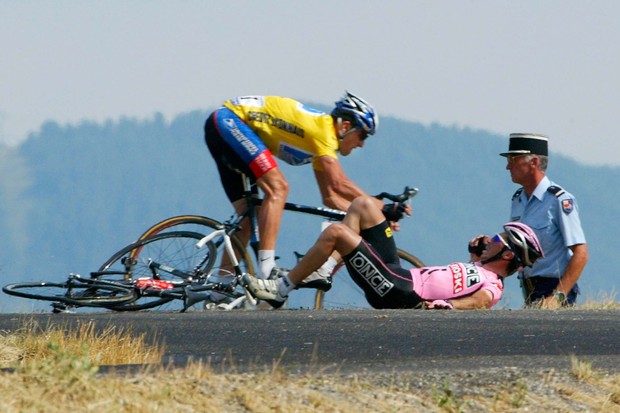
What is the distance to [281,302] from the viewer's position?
37.9 ft

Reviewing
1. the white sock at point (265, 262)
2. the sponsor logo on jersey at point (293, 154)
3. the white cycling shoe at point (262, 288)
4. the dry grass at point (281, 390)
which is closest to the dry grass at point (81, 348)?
the dry grass at point (281, 390)

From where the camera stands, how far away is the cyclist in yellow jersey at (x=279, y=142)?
11.5 meters

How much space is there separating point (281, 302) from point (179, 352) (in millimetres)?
3089

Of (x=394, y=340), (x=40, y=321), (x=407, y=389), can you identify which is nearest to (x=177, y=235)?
(x=40, y=321)

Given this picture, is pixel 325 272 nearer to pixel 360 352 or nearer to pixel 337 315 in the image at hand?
pixel 337 315

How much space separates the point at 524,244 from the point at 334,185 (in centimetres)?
173

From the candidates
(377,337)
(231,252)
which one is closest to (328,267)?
(231,252)

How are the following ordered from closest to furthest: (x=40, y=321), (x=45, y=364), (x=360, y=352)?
(x=45, y=364), (x=360, y=352), (x=40, y=321)

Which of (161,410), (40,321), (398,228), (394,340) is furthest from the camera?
A: (398,228)

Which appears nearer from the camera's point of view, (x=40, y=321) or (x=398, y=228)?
(x=40, y=321)

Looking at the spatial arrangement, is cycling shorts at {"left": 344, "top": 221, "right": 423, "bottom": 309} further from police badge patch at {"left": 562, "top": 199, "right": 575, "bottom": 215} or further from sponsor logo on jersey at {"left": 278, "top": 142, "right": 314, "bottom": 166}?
police badge patch at {"left": 562, "top": 199, "right": 575, "bottom": 215}

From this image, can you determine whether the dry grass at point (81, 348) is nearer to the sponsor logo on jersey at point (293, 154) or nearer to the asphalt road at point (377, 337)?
the asphalt road at point (377, 337)

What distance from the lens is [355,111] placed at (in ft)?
38.0

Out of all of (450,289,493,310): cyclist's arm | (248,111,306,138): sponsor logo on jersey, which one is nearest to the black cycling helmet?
(248,111,306,138): sponsor logo on jersey
